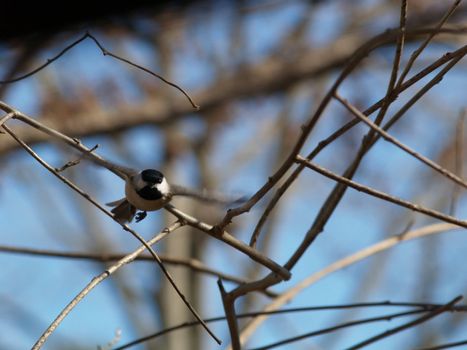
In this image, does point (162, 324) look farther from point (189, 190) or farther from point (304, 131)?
point (304, 131)

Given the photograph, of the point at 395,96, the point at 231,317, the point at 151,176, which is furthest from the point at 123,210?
the point at 395,96

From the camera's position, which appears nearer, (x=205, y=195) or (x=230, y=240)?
(x=230, y=240)

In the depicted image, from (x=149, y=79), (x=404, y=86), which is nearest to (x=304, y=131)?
(x=404, y=86)

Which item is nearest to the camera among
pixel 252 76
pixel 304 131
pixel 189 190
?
pixel 304 131

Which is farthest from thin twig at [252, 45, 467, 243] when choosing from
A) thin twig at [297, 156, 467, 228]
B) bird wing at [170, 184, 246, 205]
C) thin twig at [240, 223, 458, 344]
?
thin twig at [240, 223, 458, 344]

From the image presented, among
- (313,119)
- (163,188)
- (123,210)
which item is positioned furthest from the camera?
(123,210)

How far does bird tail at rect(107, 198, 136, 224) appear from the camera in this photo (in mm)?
1242

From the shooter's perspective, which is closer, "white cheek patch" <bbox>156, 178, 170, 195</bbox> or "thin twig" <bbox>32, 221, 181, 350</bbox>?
"thin twig" <bbox>32, 221, 181, 350</bbox>

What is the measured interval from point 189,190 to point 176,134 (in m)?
3.80

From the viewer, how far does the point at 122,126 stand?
400 centimetres

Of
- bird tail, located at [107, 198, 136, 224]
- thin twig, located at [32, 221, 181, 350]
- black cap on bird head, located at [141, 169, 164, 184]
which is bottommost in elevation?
thin twig, located at [32, 221, 181, 350]

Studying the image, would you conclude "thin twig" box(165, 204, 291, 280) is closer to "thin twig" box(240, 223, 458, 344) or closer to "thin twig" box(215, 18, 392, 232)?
"thin twig" box(215, 18, 392, 232)

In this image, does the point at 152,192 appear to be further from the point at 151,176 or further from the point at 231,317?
the point at 231,317

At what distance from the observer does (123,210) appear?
1259 mm
